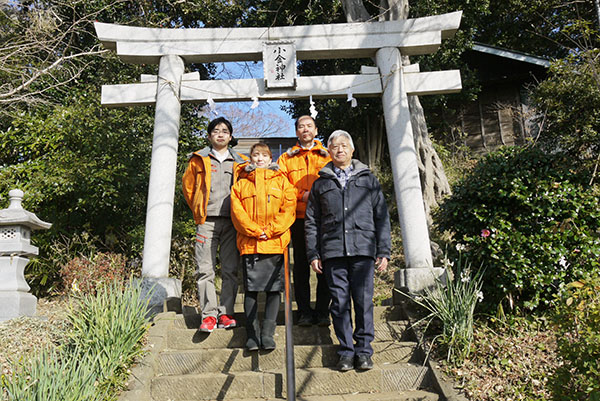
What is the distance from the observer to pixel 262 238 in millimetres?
3576

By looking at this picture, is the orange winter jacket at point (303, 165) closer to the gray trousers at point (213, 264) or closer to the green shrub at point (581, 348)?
the gray trousers at point (213, 264)

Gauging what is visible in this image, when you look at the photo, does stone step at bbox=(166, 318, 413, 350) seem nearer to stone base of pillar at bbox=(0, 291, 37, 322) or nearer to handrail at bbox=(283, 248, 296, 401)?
handrail at bbox=(283, 248, 296, 401)

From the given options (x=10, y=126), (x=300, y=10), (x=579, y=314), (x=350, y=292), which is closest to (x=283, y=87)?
(x=350, y=292)

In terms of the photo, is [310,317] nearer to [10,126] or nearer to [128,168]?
[128,168]

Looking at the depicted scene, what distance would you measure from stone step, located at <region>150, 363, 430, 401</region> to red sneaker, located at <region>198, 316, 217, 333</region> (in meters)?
0.41

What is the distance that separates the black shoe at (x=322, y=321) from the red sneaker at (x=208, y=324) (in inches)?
33.7

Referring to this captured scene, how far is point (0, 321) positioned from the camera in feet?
15.9

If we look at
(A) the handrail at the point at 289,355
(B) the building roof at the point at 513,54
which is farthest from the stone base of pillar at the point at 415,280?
(B) the building roof at the point at 513,54

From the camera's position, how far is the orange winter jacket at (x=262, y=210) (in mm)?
3588

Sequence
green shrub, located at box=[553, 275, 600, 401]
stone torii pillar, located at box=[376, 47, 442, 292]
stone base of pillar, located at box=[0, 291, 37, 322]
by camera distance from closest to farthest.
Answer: green shrub, located at box=[553, 275, 600, 401] → stone torii pillar, located at box=[376, 47, 442, 292] → stone base of pillar, located at box=[0, 291, 37, 322]

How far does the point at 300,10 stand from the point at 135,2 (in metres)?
3.90

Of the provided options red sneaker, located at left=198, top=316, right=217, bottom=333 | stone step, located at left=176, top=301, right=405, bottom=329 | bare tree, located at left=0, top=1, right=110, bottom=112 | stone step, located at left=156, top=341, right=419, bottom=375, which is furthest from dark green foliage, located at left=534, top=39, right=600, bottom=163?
bare tree, located at left=0, top=1, right=110, bottom=112

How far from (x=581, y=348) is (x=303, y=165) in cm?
251

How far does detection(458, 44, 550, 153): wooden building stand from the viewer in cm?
1221
